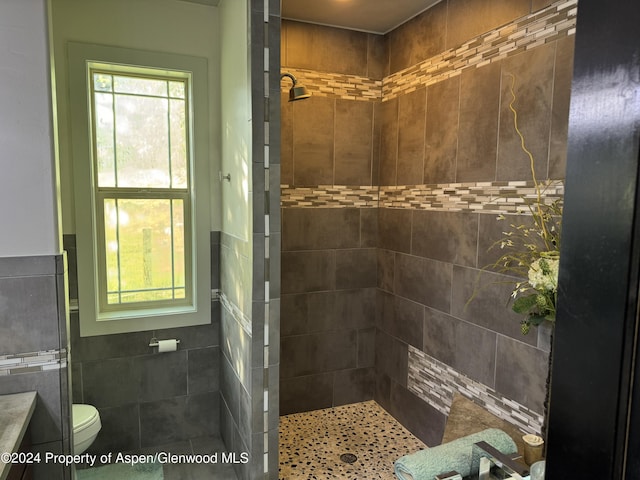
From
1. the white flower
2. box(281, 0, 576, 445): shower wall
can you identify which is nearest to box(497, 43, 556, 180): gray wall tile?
box(281, 0, 576, 445): shower wall

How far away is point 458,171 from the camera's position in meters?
2.60

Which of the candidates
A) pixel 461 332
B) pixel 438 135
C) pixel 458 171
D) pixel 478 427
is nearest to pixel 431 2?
pixel 438 135

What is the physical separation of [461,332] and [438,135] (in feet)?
4.17

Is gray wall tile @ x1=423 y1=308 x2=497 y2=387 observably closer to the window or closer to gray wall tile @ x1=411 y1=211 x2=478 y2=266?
gray wall tile @ x1=411 y1=211 x2=478 y2=266

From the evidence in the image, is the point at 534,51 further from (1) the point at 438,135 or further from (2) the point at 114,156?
(2) the point at 114,156

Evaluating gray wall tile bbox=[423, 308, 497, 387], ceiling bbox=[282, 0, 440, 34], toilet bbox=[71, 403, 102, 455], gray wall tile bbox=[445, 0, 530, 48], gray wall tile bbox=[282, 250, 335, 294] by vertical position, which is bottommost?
toilet bbox=[71, 403, 102, 455]

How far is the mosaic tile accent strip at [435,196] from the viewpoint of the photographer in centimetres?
215

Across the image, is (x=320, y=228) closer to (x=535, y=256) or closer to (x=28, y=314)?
(x=535, y=256)

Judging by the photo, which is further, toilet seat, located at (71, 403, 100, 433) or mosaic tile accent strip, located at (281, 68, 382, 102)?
mosaic tile accent strip, located at (281, 68, 382, 102)

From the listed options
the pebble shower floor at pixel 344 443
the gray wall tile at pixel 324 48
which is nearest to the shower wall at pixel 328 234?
the gray wall tile at pixel 324 48

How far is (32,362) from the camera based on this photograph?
1825mm

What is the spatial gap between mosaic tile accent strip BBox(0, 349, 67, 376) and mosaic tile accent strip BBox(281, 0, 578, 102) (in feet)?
7.15

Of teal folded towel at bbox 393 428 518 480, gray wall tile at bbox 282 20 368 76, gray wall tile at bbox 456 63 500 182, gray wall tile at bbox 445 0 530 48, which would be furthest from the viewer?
gray wall tile at bbox 282 20 368 76

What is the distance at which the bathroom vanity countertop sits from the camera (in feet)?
4.81
